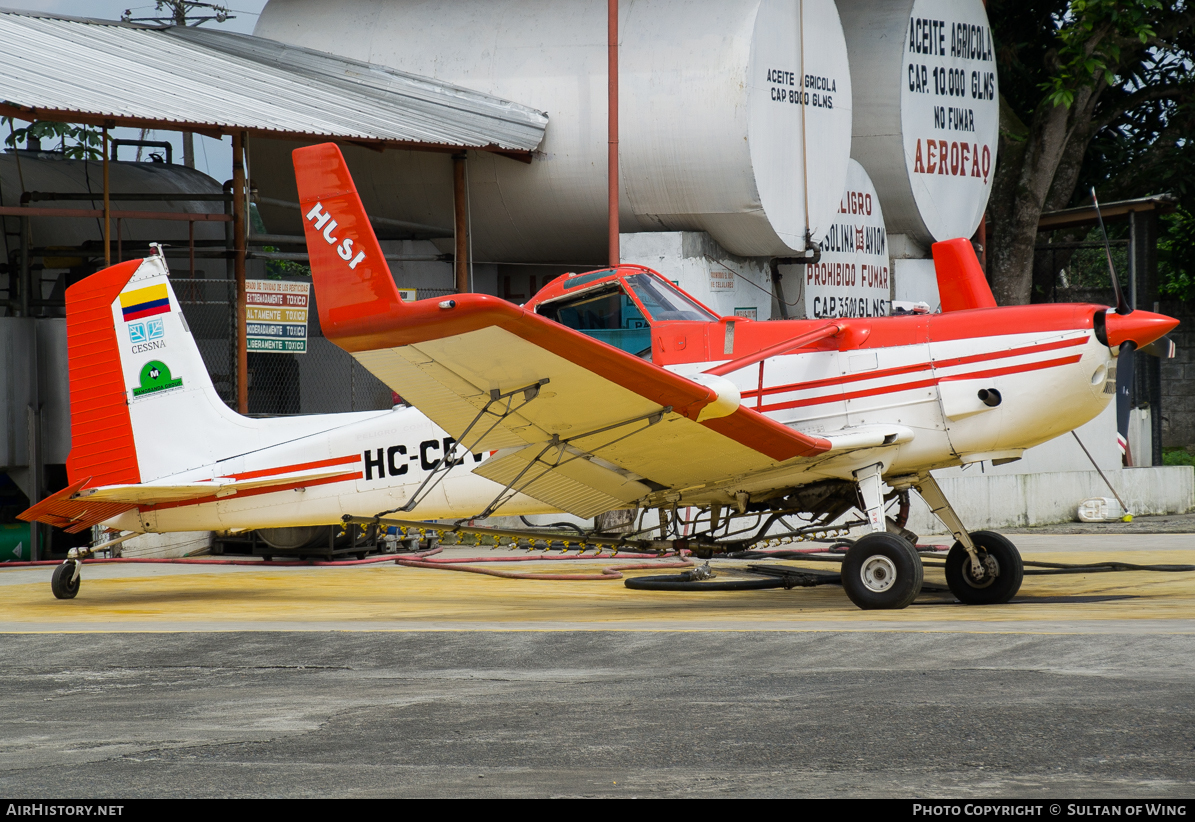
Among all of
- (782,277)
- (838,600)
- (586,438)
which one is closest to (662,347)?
(586,438)

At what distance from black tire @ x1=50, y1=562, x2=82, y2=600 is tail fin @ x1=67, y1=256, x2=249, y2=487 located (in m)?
0.76

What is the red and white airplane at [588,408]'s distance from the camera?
7.35 metres

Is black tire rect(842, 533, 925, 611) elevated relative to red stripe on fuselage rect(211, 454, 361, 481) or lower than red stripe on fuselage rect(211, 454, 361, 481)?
lower

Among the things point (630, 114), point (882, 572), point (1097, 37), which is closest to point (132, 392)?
point (882, 572)

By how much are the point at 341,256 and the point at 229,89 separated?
8.94 m

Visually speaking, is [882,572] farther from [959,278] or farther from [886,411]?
[959,278]

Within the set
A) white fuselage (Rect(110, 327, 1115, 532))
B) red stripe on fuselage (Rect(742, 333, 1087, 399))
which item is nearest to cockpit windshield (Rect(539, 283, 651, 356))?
white fuselage (Rect(110, 327, 1115, 532))

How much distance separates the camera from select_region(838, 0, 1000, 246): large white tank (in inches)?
802

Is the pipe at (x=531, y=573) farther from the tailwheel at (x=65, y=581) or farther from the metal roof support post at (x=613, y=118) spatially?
the metal roof support post at (x=613, y=118)

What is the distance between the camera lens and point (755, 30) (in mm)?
16141

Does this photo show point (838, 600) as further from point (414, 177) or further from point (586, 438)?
point (414, 177)

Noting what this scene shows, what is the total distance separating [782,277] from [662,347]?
9.40 meters

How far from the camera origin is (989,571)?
30.7 feet

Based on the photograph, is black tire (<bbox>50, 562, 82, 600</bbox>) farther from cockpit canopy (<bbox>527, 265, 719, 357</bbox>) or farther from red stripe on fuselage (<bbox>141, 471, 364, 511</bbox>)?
cockpit canopy (<bbox>527, 265, 719, 357</bbox>)
